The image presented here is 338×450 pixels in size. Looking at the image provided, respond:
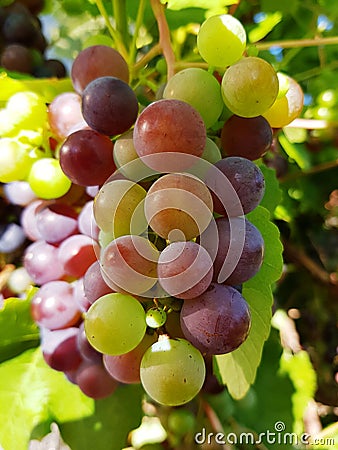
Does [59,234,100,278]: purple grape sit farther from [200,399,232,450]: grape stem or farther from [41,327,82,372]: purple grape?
[200,399,232,450]: grape stem

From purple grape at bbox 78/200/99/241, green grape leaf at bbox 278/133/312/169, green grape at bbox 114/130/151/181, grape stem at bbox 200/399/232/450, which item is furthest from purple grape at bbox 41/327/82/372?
green grape leaf at bbox 278/133/312/169

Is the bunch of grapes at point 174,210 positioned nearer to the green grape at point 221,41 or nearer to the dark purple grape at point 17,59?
the green grape at point 221,41

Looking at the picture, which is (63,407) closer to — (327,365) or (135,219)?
(135,219)

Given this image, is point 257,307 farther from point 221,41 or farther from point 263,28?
point 263,28

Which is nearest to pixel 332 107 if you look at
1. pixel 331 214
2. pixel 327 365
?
pixel 331 214

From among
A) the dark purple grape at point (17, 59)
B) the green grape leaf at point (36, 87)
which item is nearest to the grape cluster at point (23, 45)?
the dark purple grape at point (17, 59)
